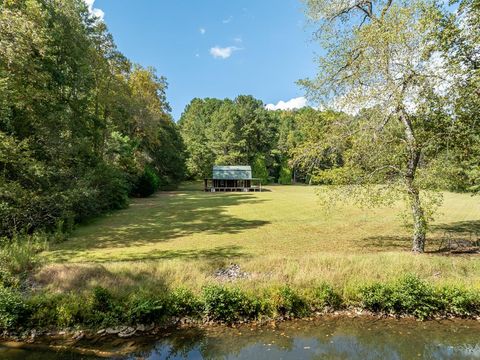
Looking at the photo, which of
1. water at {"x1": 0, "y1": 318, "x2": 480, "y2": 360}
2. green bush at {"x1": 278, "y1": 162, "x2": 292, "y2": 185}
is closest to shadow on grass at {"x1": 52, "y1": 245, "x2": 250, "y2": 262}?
water at {"x1": 0, "y1": 318, "x2": 480, "y2": 360}

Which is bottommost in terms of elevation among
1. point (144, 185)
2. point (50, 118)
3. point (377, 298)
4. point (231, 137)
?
point (377, 298)

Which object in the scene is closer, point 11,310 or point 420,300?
point 11,310

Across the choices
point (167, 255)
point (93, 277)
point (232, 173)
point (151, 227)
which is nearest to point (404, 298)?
point (167, 255)

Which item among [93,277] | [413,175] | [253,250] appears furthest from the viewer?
[253,250]

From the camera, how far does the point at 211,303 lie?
8.20 m

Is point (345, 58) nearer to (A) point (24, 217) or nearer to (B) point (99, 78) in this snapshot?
(A) point (24, 217)

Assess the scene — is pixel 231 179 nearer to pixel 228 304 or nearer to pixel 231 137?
pixel 231 137

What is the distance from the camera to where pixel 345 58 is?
1330 cm

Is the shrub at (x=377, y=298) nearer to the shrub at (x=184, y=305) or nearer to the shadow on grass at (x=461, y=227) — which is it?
the shrub at (x=184, y=305)

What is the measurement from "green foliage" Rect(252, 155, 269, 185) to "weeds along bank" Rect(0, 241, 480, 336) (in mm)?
54094

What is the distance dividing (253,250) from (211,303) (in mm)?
5793

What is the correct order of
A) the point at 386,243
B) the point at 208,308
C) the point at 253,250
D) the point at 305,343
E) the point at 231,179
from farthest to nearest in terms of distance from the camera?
the point at 231,179 < the point at 386,243 < the point at 253,250 < the point at 208,308 < the point at 305,343

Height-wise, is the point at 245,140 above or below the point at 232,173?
above

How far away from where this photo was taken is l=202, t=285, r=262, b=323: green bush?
8.16 metres
